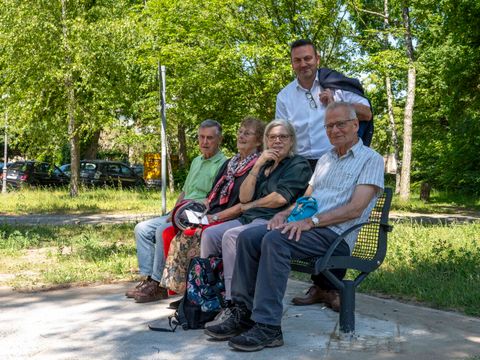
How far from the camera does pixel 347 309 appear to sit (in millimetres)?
4430

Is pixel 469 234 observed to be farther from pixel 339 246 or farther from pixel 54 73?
pixel 54 73

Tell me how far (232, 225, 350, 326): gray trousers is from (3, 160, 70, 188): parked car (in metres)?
24.1

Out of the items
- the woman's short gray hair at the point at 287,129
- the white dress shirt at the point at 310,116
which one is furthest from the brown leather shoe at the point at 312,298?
the woman's short gray hair at the point at 287,129

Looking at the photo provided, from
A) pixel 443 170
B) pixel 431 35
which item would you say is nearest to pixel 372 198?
pixel 443 170

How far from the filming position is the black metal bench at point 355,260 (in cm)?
432

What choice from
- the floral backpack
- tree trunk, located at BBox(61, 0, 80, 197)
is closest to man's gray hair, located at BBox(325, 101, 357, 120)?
the floral backpack

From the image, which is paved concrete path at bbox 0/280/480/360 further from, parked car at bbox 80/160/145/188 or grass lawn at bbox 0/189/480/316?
parked car at bbox 80/160/145/188

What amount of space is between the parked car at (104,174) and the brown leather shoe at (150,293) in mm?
23541

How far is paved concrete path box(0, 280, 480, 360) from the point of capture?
409cm

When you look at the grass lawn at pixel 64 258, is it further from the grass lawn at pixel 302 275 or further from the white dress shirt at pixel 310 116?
the white dress shirt at pixel 310 116

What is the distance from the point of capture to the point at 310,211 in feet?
14.7

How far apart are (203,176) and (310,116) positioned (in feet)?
3.98

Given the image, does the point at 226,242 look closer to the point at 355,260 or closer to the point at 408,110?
the point at 355,260

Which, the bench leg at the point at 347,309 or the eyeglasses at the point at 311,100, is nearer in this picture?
the bench leg at the point at 347,309
